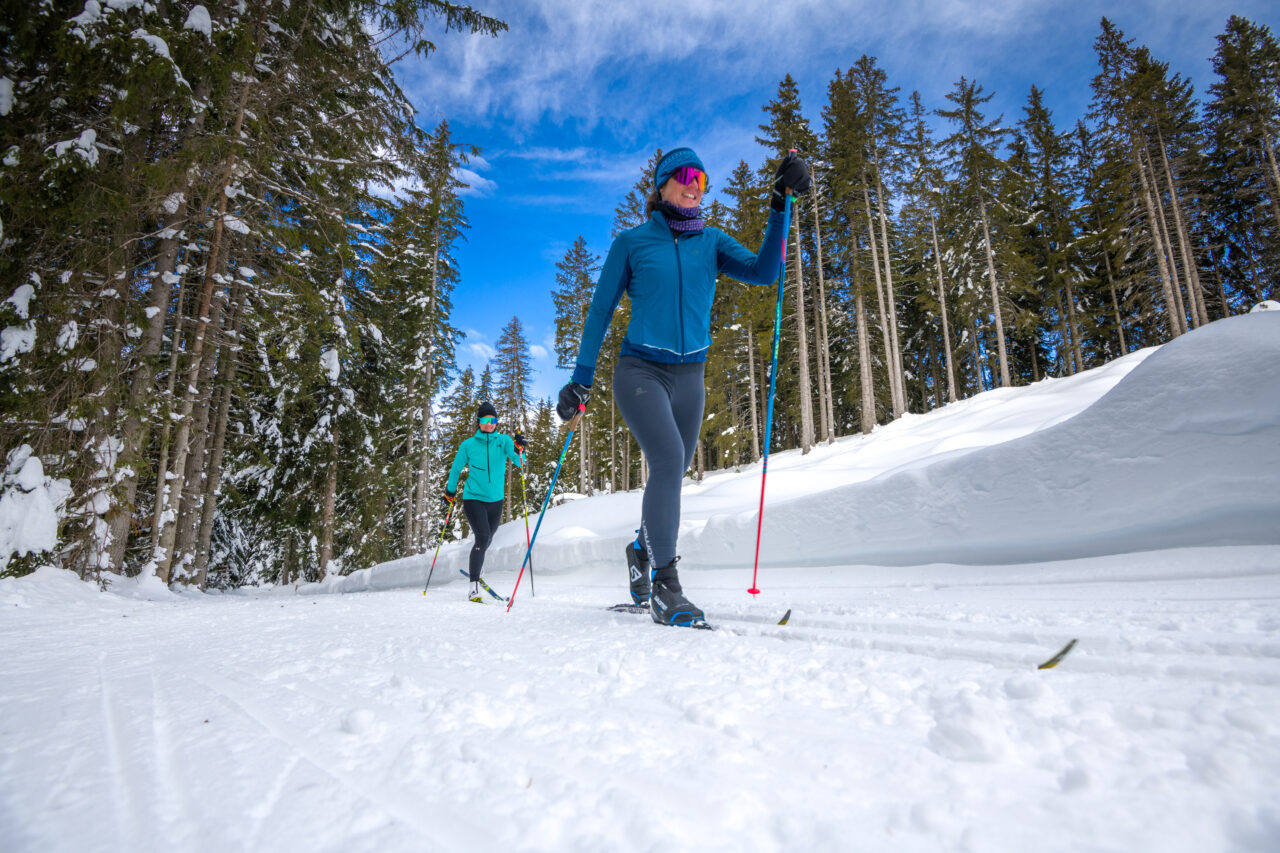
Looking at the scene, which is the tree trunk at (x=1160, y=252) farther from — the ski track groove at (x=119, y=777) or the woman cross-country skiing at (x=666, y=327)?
the ski track groove at (x=119, y=777)

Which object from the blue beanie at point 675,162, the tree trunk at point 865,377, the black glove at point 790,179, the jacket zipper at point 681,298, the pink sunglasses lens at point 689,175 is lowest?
the jacket zipper at point 681,298

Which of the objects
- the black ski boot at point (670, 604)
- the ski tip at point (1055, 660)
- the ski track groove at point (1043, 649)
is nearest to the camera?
the ski track groove at point (1043, 649)

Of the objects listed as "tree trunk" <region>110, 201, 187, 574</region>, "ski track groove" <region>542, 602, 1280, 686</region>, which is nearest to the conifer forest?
"tree trunk" <region>110, 201, 187, 574</region>

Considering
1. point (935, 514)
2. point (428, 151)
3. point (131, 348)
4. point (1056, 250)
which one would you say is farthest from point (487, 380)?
point (935, 514)

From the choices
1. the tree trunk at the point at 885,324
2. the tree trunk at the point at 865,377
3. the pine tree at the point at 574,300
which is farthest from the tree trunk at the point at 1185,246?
the pine tree at the point at 574,300

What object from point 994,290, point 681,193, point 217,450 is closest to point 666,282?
point 681,193

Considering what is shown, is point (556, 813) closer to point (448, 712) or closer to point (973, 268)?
point (448, 712)

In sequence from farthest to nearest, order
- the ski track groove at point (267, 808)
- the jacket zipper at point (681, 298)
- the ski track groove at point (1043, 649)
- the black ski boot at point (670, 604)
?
1. the jacket zipper at point (681, 298)
2. the black ski boot at point (670, 604)
3. the ski track groove at point (1043, 649)
4. the ski track groove at point (267, 808)

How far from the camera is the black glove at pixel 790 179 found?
261cm

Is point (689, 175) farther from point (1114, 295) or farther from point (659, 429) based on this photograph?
point (1114, 295)

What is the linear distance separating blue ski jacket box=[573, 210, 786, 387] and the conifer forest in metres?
6.33

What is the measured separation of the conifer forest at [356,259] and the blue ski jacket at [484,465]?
3941 millimetres

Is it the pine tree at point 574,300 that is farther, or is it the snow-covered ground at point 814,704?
the pine tree at point 574,300

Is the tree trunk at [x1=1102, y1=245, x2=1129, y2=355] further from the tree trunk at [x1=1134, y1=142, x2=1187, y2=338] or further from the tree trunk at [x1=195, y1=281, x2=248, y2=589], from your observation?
the tree trunk at [x1=195, y1=281, x2=248, y2=589]
